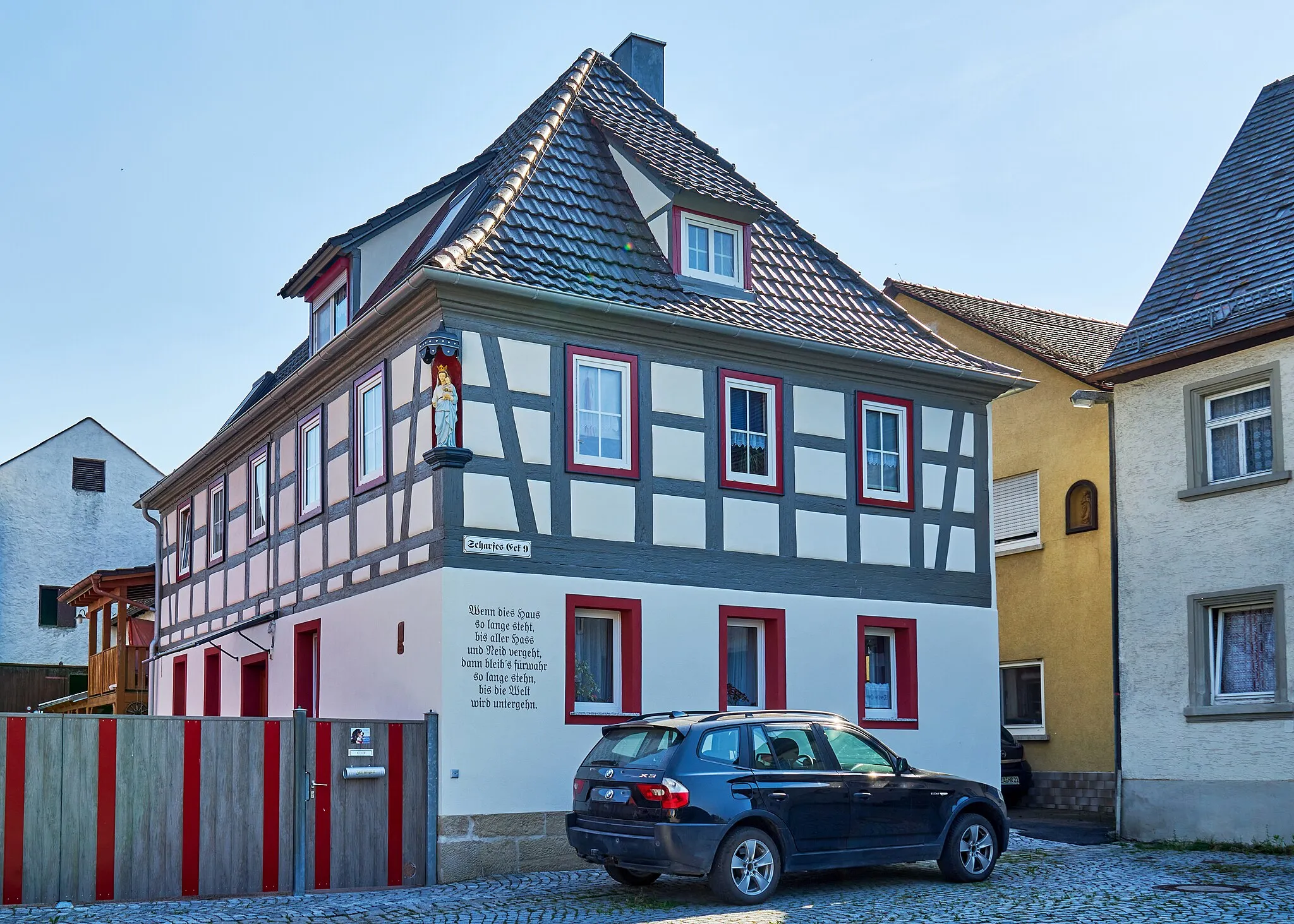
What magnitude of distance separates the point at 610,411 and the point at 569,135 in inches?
165

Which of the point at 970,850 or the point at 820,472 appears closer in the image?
the point at 970,850

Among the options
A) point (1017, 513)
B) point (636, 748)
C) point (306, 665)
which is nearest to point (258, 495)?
point (306, 665)

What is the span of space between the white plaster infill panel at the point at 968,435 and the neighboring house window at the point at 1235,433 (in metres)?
2.66

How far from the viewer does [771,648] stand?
1794 centimetres

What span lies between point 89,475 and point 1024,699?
95.3ft

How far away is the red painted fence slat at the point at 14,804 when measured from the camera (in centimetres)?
1259

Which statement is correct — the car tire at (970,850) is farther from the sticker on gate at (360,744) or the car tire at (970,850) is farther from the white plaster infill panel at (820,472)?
the sticker on gate at (360,744)

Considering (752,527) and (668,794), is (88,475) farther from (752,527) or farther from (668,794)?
(668,794)

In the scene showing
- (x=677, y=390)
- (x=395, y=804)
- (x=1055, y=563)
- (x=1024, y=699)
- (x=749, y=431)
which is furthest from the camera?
(x=1024, y=699)

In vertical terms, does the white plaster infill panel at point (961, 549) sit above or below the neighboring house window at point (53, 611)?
above

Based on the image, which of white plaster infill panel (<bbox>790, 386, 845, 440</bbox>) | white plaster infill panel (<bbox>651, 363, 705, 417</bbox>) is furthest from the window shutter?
white plaster infill panel (<bbox>651, 363, 705, 417</bbox>)

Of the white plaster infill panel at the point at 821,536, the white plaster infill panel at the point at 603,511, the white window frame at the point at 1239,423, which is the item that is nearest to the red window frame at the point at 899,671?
the white plaster infill panel at the point at 821,536

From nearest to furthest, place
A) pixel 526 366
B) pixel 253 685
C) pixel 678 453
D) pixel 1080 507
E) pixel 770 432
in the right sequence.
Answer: pixel 526 366
pixel 678 453
pixel 770 432
pixel 253 685
pixel 1080 507

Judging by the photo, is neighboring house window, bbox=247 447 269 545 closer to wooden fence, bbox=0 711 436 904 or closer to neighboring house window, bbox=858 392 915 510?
wooden fence, bbox=0 711 436 904
